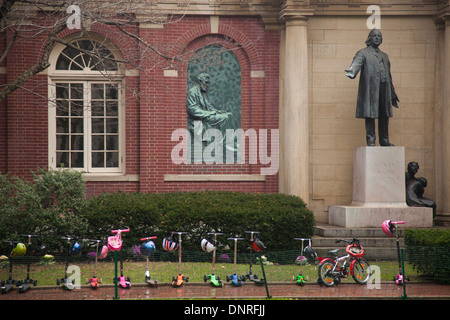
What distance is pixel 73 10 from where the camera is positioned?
44.4 feet

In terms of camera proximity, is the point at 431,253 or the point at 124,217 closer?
the point at 431,253

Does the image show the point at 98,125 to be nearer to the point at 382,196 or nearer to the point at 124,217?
the point at 124,217

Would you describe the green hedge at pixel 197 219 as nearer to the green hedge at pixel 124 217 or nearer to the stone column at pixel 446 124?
the green hedge at pixel 124 217

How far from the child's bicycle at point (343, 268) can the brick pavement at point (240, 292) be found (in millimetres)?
147

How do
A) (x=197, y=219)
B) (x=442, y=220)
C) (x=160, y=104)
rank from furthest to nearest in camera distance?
(x=160, y=104) → (x=442, y=220) → (x=197, y=219)

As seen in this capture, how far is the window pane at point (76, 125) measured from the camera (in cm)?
1727

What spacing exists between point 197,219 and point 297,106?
4626 mm

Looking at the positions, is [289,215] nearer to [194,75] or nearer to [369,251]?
[369,251]

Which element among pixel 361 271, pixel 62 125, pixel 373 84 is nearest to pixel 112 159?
pixel 62 125

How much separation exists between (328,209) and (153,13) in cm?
703

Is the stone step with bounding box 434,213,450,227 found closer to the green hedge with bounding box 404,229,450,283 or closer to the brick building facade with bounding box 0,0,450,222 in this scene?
the brick building facade with bounding box 0,0,450,222

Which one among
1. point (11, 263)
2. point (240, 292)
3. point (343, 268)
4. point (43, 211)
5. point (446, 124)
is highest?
point (446, 124)

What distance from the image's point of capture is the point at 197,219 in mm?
13594

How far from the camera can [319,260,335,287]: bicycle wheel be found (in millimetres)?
10945
